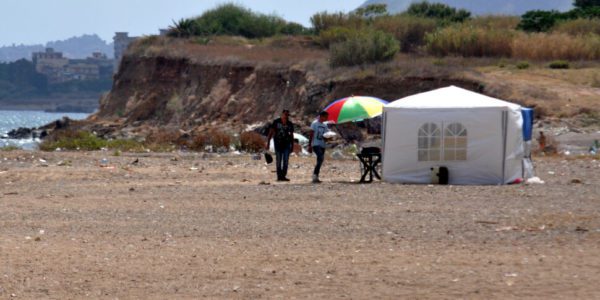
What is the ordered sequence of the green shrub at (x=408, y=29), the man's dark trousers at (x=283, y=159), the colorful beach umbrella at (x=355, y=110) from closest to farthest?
the man's dark trousers at (x=283, y=159) → the colorful beach umbrella at (x=355, y=110) → the green shrub at (x=408, y=29)

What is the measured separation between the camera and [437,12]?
81.2 meters

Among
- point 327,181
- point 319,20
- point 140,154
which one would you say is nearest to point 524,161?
point 327,181

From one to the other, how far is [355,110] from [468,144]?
4.02m

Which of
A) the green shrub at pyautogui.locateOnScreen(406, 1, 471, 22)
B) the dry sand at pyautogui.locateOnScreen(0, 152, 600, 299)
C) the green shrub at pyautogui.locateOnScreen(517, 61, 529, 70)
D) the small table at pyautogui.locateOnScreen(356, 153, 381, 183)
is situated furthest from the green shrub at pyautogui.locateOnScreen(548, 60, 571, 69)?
the small table at pyautogui.locateOnScreen(356, 153, 381, 183)

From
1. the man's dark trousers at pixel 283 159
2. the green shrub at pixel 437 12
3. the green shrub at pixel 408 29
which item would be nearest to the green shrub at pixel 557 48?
the green shrub at pixel 408 29

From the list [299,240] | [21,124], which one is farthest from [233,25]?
[299,240]

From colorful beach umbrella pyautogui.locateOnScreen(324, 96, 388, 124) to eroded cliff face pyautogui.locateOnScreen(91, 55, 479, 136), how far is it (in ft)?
62.5

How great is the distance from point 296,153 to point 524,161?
12586 millimetres

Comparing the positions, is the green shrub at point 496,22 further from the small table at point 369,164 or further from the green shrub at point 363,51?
the small table at point 369,164

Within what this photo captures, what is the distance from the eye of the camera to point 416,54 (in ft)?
200

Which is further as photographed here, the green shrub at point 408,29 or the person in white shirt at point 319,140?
the green shrub at point 408,29

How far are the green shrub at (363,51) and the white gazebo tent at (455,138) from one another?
32.0 m

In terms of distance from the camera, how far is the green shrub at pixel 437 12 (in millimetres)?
78062

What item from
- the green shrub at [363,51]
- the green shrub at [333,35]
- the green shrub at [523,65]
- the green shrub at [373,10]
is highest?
the green shrub at [373,10]
